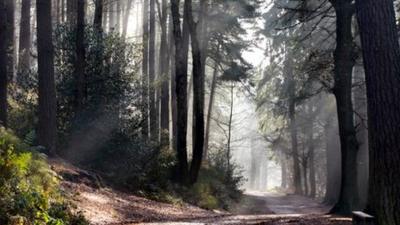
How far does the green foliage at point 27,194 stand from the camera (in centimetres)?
677

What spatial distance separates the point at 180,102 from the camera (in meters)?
17.6

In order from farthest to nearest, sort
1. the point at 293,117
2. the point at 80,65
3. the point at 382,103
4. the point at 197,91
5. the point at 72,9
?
the point at 293,117, the point at 72,9, the point at 197,91, the point at 80,65, the point at 382,103

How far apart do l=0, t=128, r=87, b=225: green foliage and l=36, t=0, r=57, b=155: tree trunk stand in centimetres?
377

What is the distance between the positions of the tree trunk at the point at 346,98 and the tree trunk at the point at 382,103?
5.82m

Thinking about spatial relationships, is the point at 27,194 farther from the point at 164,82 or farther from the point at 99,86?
the point at 164,82

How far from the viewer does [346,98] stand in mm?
13188

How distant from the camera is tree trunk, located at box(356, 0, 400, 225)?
23.1ft

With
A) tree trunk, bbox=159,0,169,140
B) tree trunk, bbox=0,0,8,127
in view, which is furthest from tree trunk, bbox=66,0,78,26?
tree trunk, bbox=0,0,8,127

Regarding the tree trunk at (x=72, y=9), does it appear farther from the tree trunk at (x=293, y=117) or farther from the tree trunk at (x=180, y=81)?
the tree trunk at (x=293, y=117)

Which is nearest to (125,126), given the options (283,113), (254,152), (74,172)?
(74,172)

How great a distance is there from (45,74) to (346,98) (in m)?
8.18

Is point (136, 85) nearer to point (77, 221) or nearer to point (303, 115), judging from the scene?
point (77, 221)

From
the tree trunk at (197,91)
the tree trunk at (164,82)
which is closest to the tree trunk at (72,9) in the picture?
the tree trunk at (164,82)

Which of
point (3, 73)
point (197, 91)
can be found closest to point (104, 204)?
point (3, 73)
